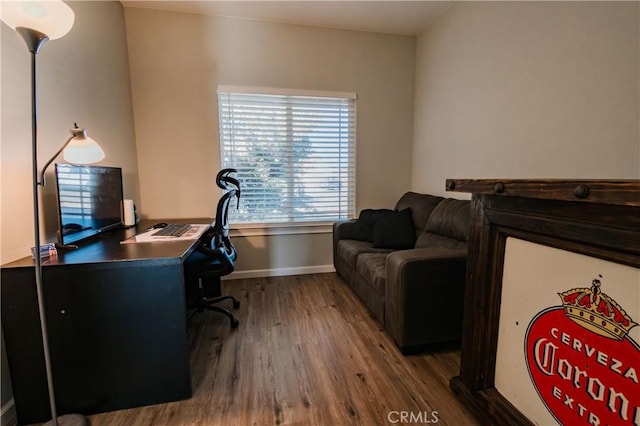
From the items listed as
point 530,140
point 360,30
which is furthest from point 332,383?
point 360,30

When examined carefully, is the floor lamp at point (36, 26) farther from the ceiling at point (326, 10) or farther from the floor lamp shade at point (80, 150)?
the ceiling at point (326, 10)

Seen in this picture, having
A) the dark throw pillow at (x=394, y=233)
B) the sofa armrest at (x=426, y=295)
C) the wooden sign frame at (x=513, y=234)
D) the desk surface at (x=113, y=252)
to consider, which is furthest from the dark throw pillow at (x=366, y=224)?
the desk surface at (x=113, y=252)

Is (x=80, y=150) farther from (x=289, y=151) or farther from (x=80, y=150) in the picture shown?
(x=289, y=151)

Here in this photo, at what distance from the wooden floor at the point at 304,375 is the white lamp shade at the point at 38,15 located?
1.77 metres

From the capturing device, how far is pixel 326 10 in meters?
2.83

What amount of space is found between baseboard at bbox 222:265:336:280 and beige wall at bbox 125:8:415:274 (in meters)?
0.03

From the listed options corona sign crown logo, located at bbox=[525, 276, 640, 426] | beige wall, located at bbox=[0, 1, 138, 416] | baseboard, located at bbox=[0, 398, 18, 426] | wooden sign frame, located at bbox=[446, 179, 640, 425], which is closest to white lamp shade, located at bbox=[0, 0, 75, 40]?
beige wall, located at bbox=[0, 1, 138, 416]

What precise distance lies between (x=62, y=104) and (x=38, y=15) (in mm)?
990

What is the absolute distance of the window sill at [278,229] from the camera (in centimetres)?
323

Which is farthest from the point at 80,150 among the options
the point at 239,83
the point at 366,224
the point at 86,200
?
the point at 366,224

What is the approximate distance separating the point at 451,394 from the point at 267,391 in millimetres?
1010

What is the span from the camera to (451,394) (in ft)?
5.13

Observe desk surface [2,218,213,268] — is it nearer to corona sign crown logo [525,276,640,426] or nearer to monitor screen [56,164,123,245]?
monitor screen [56,164,123,245]

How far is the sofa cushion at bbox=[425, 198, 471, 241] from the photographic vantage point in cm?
227
